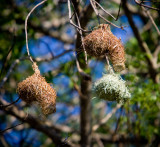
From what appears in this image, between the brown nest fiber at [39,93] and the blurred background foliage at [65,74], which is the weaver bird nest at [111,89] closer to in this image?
the brown nest fiber at [39,93]

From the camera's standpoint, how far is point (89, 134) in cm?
330

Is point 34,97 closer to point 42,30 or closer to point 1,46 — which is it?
point 42,30

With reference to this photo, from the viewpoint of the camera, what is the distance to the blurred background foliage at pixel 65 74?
10.5 feet

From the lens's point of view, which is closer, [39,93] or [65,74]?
[39,93]

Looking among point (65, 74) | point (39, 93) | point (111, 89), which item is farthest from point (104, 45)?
point (65, 74)

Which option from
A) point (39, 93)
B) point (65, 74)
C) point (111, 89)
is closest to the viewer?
point (39, 93)

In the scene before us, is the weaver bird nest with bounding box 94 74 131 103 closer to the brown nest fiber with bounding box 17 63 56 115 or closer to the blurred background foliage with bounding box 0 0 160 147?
the brown nest fiber with bounding box 17 63 56 115

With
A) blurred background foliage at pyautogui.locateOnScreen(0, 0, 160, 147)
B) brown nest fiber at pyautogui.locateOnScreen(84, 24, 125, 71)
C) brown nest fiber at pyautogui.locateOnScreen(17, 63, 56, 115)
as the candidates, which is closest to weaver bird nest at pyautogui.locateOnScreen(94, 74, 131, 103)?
brown nest fiber at pyautogui.locateOnScreen(84, 24, 125, 71)

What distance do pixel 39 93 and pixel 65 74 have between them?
1.74 meters

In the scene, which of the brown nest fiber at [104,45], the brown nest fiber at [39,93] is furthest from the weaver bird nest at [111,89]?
the brown nest fiber at [39,93]

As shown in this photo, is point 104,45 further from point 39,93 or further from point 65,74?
point 65,74

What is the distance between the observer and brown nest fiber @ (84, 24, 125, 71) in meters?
1.65

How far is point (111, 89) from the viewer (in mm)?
1766

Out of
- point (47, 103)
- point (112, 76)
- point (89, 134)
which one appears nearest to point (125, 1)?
point (112, 76)
